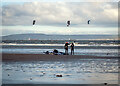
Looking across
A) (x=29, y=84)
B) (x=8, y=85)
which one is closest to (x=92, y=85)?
(x=29, y=84)

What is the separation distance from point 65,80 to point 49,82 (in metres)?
0.84

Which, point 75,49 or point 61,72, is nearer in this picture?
point 61,72

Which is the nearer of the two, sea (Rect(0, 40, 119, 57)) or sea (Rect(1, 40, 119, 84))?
sea (Rect(1, 40, 119, 84))

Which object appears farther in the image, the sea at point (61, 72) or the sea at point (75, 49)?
the sea at point (75, 49)

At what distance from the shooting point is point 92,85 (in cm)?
1065

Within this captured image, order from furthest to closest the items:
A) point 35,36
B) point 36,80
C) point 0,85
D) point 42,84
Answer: point 35,36, point 36,80, point 42,84, point 0,85

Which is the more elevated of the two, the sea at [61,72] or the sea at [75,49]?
the sea at [61,72]

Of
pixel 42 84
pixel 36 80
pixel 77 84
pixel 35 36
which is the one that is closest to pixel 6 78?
pixel 36 80

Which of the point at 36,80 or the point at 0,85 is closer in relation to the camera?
the point at 0,85

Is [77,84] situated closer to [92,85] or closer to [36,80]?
[92,85]

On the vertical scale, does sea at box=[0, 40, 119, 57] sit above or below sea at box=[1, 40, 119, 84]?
below

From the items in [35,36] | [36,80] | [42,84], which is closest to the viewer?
[42,84]

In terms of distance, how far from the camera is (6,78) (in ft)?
40.2

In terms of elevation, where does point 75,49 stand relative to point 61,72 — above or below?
below
